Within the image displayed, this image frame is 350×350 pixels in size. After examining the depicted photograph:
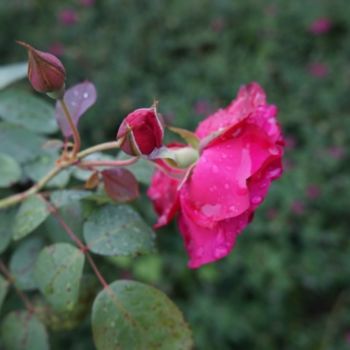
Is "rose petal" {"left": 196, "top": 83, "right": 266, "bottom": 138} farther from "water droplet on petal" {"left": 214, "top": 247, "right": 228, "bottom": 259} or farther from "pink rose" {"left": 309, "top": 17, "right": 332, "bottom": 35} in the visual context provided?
"pink rose" {"left": 309, "top": 17, "right": 332, "bottom": 35}

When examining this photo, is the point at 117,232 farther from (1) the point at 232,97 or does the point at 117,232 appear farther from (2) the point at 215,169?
(1) the point at 232,97

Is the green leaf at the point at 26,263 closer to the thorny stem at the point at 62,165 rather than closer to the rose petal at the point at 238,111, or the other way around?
the thorny stem at the point at 62,165

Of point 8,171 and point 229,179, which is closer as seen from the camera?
point 229,179

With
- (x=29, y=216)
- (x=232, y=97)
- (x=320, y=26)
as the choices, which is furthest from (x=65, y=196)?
(x=320, y=26)

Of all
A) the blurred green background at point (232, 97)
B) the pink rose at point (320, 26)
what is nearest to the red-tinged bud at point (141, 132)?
the blurred green background at point (232, 97)

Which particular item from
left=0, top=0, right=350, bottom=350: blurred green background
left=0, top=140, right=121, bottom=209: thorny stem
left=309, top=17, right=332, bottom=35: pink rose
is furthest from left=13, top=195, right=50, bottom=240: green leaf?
left=309, top=17, right=332, bottom=35: pink rose

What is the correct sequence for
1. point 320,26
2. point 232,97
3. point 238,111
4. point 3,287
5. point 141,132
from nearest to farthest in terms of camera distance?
point 141,132, point 238,111, point 3,287, point 232,97, point 320,26

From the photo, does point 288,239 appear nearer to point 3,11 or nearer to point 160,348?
point 3,11

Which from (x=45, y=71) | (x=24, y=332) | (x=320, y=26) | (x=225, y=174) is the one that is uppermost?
(x=45, y=71)
